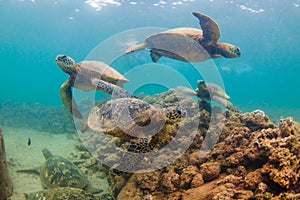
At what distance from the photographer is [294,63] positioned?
2414 inches

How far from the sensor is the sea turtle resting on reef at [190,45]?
7.33m

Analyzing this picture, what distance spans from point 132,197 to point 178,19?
1149 inches

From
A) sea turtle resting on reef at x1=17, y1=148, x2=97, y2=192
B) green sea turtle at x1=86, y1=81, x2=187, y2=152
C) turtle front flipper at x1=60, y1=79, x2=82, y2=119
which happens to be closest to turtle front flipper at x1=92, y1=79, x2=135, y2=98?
green sea turtle at x1=86, y1=81, x2=187, y2=152

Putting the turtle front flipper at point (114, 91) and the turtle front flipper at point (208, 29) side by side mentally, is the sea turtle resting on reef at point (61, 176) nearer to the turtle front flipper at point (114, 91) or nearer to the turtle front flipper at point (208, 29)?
the turtle front flipper at point (114, 91)

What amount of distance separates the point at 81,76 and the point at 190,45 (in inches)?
145

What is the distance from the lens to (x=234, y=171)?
362cm

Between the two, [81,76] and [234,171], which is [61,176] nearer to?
[81,76]

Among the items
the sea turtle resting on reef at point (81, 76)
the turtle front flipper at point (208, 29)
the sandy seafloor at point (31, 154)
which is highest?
the turtle front flipper at point (208, 29)

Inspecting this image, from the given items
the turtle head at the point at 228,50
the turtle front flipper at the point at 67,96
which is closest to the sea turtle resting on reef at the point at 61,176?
the turtle front flipper at the point at 67,96

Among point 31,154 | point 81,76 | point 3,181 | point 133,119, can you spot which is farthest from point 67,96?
point 31,154

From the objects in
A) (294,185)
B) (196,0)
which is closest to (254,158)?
(294,185)

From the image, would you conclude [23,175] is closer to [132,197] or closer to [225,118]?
[132,197]

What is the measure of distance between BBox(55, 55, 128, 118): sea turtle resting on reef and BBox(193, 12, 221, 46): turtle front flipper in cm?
299

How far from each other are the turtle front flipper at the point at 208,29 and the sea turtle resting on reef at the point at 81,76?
9.82 feet
